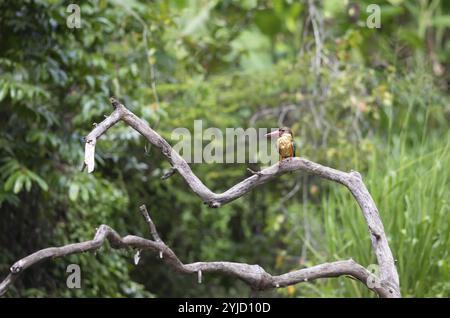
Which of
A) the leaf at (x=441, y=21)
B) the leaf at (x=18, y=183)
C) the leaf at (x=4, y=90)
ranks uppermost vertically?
the leaf at (x=441, y=21)

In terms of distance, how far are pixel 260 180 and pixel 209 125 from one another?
9.81 ft

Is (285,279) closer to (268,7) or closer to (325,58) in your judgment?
(325,58)

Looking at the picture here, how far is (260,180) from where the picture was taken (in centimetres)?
247

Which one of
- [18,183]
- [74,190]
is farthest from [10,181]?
[74,190]

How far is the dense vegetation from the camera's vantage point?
3.79 metres

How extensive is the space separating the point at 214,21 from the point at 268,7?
0.53 m

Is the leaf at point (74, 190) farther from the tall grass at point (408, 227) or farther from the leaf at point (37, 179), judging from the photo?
the tall grass at point (408, 227)

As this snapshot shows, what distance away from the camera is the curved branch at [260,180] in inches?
94.6

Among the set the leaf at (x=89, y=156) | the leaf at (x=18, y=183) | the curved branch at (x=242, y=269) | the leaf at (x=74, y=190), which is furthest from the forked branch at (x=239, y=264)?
the leaf at (x=74, y=190)

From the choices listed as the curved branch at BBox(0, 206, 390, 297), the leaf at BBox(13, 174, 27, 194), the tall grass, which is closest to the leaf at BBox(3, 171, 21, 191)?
the leaf at BBox(13, 174, 27, 194)

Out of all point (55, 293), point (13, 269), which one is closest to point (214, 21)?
point (55, 293)

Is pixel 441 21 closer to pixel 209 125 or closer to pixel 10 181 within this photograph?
pixel 209 125

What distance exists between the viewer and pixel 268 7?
5.63 metres

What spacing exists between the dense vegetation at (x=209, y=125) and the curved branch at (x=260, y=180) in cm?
110
